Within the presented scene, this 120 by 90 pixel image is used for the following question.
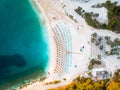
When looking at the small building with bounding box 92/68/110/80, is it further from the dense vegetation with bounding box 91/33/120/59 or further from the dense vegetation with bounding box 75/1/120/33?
the dense vegetation with bounding box 75/1/120/33

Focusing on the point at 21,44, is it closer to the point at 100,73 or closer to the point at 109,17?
the point at 100,73

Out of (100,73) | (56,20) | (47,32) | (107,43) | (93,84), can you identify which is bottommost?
(93,84)

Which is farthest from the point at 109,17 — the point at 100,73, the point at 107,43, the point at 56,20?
the point at 100,73

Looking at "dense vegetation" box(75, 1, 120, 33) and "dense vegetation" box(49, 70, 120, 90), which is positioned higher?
"dense vegetation" box(75, 1, 120, 33)

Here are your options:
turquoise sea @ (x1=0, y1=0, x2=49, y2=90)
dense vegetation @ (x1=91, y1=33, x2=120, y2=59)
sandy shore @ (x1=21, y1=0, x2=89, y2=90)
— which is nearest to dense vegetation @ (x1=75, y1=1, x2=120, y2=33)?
dense vegetation @ (x1=91, y1=33, x2=120, y2=59)

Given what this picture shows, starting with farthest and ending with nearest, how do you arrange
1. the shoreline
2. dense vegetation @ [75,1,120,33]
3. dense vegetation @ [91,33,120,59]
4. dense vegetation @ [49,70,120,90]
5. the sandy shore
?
1. the shoreline
2. the sandy shore
3. dense vegetation @ [91,33,120,59]
4. dense vegetation @ [49,70,120,90]
5. dense vegetation @ [75,1,120,33]

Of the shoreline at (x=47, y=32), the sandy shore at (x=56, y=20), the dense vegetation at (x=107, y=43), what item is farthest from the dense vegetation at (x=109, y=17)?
the shoreline at (x=47, y=32)
